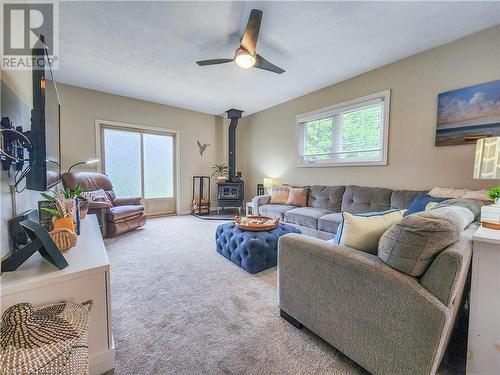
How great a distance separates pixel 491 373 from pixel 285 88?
4035 millimetres

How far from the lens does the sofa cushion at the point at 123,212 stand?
335 centimetres

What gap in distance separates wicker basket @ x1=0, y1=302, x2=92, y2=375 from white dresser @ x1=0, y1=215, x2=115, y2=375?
11 cm

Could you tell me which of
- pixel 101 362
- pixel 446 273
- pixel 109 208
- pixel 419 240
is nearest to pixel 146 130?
pixel 109 208

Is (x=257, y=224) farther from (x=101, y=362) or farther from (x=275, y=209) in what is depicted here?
(x=101, y=362)

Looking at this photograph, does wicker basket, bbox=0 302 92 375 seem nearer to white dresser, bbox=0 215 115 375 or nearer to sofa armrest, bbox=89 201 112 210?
white dresser, bbox=0 215 115 375

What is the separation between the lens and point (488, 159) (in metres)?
1.43

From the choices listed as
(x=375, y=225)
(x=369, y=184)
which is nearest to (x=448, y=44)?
(x=369, y=184)

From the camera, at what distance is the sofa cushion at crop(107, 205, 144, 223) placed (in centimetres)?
335

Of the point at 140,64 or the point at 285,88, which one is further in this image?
the point at 285,88

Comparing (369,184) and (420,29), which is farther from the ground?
(420,29)

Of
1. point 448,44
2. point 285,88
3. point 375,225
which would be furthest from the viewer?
point 285,88

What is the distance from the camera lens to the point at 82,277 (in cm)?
105

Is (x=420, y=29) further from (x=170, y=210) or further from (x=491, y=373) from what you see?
(x=170, y=210)

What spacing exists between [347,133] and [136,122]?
13.8 feet
